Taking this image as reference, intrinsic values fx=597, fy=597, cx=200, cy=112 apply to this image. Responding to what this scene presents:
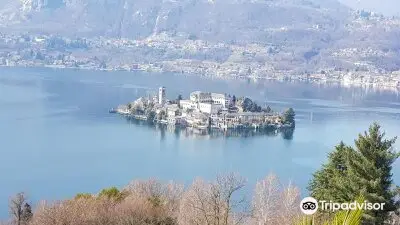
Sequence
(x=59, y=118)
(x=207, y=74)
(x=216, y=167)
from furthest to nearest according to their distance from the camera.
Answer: (x=207, y=74)
(x=59, y=118)
(x=216, y=167)

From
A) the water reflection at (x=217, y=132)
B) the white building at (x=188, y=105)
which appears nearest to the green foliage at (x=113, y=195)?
the water reflection at (x=217, y=132)

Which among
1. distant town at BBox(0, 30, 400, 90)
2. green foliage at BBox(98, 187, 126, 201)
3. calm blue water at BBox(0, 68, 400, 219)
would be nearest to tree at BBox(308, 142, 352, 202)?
green foliage at BBox(98, 187, 126, 201)

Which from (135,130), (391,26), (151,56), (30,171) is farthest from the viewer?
(391,26)

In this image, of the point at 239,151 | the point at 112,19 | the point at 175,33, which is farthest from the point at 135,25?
the point at 239,151

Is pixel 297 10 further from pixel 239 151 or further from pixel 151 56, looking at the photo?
pixel 239 151

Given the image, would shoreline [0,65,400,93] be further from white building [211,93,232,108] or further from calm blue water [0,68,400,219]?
white building [211,93,232,108]
